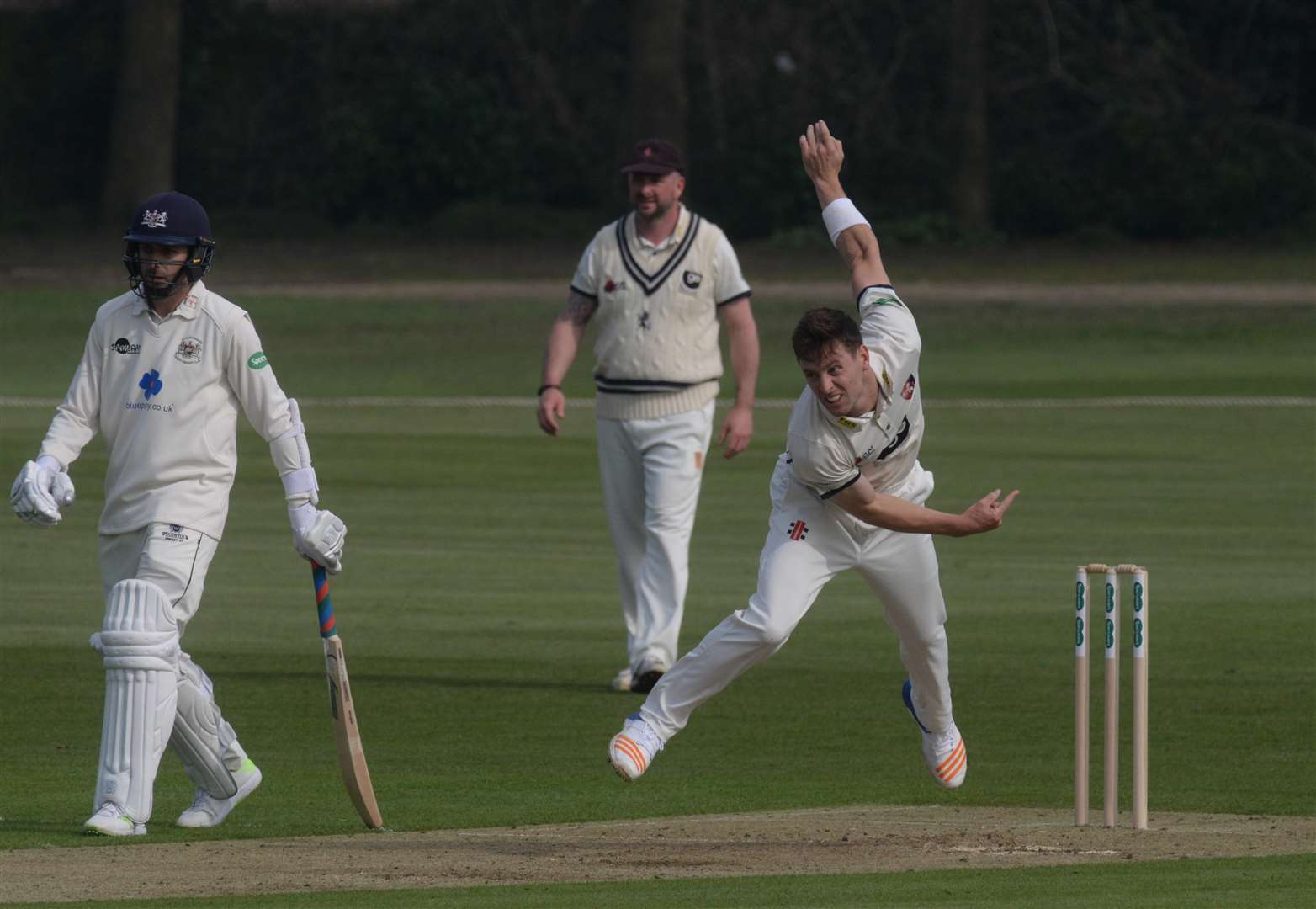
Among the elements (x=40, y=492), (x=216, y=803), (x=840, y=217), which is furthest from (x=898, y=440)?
(x=40, y=492)

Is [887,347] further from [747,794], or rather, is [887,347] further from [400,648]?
[400,648]

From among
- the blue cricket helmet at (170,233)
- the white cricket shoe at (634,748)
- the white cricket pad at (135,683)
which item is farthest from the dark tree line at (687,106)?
the white cricket pad at (135,683)

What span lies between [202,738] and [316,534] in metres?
0.72

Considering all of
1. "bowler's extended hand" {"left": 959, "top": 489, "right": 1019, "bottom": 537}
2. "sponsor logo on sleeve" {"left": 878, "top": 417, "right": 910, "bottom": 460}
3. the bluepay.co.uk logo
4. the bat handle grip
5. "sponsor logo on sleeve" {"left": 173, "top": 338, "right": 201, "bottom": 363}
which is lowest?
the bat handle grip

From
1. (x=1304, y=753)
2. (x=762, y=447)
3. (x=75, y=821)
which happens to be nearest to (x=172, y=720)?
(x=75, y=821)

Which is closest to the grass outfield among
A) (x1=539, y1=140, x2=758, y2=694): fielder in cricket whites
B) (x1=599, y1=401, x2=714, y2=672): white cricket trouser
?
(x1=599, y1=401, x2=714, y2=672): white cricket trouser

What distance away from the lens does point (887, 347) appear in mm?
6945

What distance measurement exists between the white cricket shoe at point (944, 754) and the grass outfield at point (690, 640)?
14.7 inches

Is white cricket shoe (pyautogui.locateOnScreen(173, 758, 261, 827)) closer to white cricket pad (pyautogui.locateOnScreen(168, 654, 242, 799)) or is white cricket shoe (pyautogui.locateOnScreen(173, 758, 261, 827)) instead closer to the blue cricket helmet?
white cricket pad (pyautogui.locateOnScreen(168, 654, 242, 799))

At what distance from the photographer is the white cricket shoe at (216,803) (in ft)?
23.9

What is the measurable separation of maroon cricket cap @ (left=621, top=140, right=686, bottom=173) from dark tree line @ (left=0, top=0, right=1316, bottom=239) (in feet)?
98.9

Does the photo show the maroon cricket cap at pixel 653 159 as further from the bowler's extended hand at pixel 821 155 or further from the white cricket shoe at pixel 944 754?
the white cricket shoe at pixel 944 754

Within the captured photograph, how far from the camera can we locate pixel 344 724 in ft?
23.2

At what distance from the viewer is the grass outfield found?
7883mm
